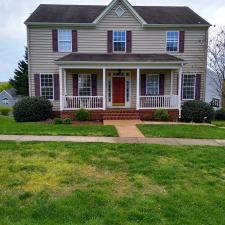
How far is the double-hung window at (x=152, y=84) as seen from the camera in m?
18.9

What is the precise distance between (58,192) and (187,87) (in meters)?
15.8

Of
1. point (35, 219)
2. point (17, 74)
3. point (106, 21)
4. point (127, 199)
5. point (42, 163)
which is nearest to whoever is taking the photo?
point (35, 219)

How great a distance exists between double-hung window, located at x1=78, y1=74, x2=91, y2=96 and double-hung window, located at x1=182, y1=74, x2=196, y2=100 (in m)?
6.56

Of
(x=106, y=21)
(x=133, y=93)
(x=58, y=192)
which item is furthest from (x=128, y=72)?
(x=58, y=192)

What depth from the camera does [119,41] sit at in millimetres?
18609

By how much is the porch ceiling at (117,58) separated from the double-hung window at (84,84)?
1.46m

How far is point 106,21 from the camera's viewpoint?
1839cm

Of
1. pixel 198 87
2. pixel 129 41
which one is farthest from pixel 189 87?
pixel 129 41

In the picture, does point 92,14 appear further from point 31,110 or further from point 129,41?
point 31,110

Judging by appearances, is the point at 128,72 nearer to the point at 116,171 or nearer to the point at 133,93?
the point at 133,93

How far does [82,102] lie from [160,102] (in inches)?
195

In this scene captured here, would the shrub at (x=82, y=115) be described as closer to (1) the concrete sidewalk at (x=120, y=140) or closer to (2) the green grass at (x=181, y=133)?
(2) the green grass at (x=181, y=133)

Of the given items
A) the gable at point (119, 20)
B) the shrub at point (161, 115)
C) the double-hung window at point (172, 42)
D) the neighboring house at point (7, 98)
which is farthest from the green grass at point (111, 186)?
the neighboring house at point (7, 98)

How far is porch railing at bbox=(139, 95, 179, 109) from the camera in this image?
1769 cm
